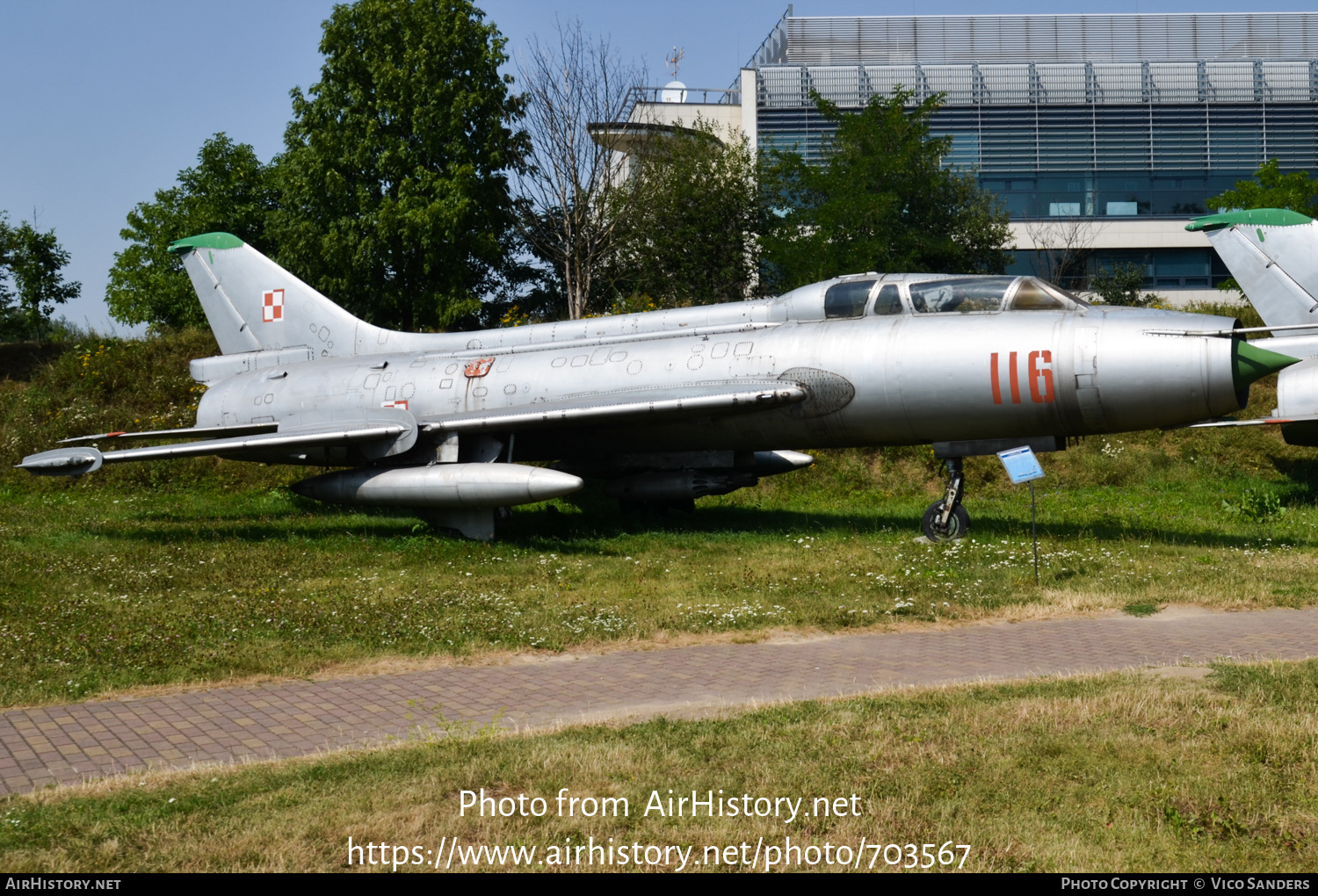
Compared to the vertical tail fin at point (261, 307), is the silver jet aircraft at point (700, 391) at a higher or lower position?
lower

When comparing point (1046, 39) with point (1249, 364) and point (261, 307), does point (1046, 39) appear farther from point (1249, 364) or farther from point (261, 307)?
point (1249, 364)

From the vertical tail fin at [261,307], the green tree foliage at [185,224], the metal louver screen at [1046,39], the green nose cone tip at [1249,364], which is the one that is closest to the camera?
the green nose cone tip at [1249,364]

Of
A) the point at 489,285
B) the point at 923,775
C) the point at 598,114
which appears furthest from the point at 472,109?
the point at 923,775

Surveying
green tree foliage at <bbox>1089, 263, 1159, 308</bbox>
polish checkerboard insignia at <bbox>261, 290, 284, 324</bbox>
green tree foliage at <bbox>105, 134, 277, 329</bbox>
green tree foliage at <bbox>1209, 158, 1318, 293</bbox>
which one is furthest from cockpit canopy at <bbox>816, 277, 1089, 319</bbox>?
green tree foliage at <bbox>105, 134, 277, 329</bbox>

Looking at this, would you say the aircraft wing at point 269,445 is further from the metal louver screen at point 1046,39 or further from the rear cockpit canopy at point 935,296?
the metal louver screen at point 1046,39

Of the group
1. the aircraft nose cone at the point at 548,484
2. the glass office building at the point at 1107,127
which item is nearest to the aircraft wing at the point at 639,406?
the aircraft nose cone at the point at 548,484

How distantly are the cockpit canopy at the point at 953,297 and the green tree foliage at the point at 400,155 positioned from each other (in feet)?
59.2

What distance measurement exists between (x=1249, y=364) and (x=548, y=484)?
816 centimetres

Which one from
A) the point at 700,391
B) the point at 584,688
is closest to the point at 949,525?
the point at 700,391

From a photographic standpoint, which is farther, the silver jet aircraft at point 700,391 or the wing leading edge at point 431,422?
the wing leading edge at point 431,422

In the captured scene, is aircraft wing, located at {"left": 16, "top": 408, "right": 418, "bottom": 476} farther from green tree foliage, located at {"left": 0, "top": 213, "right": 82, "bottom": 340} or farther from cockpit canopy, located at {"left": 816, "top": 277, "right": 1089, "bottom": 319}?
green tree foliage, located at {"left": 0, "top": 213, "right": 82, "bottom": 340}

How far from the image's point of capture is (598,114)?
29547 millimetres

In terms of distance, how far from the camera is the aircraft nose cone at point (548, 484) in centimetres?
1304

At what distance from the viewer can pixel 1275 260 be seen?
58.8 ft
